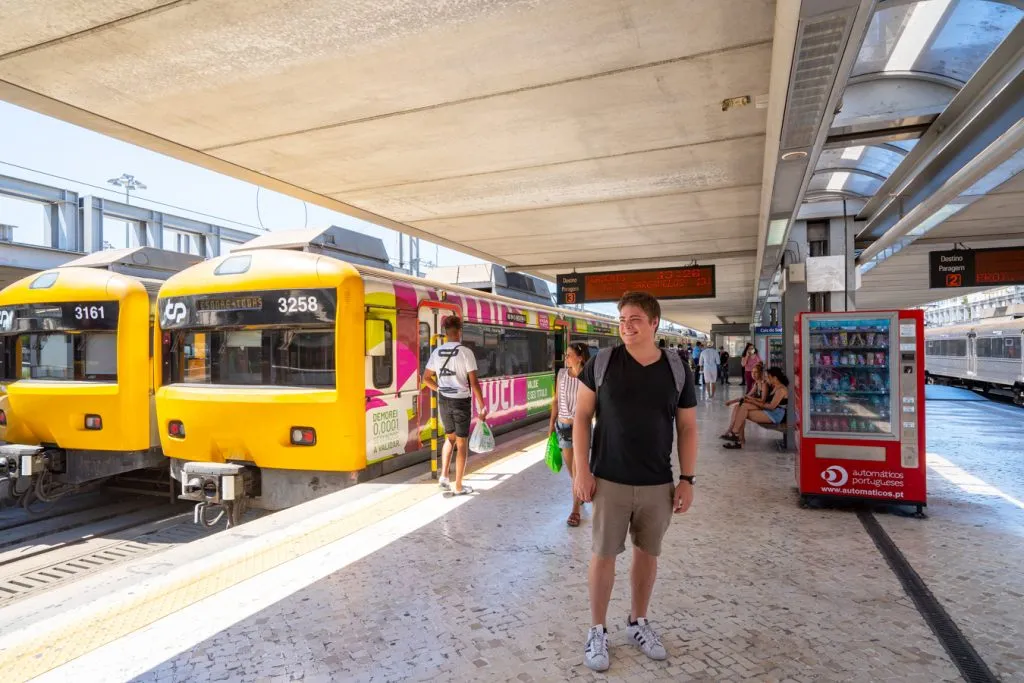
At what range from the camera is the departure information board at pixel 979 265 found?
10.1 m

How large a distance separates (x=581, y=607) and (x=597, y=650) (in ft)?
1.97

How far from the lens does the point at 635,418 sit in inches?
112

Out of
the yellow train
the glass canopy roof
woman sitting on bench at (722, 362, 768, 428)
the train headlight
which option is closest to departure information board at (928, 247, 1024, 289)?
woman sitting on bench at (722, 362, 768, 428)

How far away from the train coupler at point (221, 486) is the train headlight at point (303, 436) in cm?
65

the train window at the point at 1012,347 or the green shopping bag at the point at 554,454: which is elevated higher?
the train window at the point at 1012,347

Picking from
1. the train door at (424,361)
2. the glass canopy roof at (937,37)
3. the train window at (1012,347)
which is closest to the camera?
the glass canopy roof at (937,37)

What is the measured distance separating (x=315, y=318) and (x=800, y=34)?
4.63 m

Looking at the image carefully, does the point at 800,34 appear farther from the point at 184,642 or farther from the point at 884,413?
the point at 184,642

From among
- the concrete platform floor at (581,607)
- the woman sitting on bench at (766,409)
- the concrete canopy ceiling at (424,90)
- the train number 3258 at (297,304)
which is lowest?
the concrete platform floor at (581,607)

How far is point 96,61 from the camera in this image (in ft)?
12.2

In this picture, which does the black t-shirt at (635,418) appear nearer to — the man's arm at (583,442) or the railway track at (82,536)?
the man's arm at (583,442)

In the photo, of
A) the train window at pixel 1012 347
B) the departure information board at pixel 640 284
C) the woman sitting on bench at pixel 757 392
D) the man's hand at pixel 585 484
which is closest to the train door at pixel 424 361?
the departure information board at pixel 640 284

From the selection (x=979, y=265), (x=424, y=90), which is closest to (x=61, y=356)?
(x=424, y=90)

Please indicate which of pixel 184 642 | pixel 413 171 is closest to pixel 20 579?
pixel 184 642
